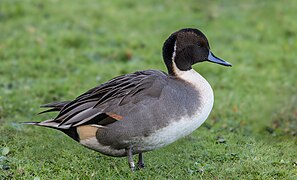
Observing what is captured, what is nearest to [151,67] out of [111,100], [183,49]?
[183,49]

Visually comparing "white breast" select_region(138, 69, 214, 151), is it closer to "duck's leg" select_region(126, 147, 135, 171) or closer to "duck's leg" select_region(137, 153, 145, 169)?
"duck's leg" select_region(126, 147, 135, 171)

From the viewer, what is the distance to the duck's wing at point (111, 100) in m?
4.70

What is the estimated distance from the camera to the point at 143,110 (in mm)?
4629

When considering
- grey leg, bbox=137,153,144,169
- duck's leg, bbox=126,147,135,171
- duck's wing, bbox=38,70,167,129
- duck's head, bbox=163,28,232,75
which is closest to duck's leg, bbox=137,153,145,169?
grey leg, bbox=137,153,144,169

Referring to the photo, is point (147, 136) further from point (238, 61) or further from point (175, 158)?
point (238, 61)

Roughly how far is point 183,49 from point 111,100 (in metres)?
0.79

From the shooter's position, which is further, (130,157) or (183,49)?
(183,49)

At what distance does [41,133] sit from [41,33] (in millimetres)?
3590

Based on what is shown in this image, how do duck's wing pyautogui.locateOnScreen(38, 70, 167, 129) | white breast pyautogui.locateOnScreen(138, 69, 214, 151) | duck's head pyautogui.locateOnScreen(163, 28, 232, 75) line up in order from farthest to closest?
duck's head pyautogui.locateOnScreen(163, 28, 232, 75), duck's wing pyautogui.locateOnScreen(38, 70, 167, 129), white breast pyautogui.locateOnScreen(138, 69, 214, 151)

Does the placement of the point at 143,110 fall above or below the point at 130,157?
above

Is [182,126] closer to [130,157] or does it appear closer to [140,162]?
[130,157]

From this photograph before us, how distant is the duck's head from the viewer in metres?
4.97

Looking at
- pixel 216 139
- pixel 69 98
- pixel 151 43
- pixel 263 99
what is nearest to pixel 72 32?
pixel 151 43

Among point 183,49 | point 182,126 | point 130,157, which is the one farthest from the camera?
point 183,49
